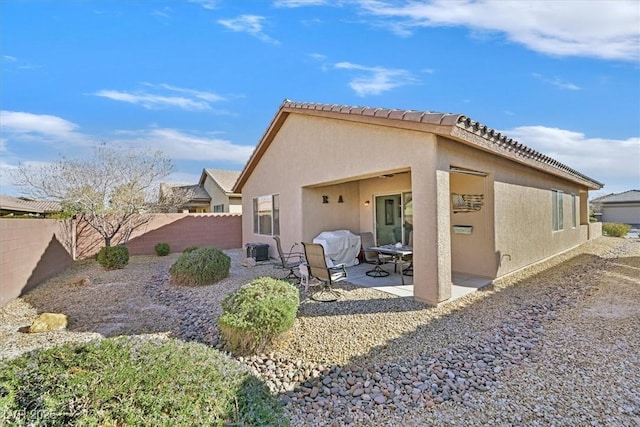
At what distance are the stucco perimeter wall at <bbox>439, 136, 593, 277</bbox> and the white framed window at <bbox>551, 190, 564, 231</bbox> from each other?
0.89ft

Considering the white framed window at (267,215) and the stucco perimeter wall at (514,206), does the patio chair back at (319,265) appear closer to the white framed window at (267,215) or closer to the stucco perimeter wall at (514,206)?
the stucco perimeter wall at (514,206)

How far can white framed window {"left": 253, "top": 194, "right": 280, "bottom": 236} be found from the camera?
1296cm

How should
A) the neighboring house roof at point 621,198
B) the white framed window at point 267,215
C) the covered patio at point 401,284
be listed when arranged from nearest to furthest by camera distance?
1. the covered patio at point 401,284
2. the white framed window at point 267,215
3. the neighboring house roof at point 621,198

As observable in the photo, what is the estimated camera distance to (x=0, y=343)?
507 centimetres

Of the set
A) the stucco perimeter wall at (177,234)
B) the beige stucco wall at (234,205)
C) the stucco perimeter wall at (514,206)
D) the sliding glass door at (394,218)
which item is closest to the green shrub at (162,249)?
the stucco perimeter wall at (177,234)

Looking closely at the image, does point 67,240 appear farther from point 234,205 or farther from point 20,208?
point 234,205

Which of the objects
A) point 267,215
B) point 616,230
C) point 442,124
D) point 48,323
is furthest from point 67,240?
point 616,230

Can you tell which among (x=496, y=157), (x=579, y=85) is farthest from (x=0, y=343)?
(x=579, y=85)

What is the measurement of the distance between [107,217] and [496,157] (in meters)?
14.9

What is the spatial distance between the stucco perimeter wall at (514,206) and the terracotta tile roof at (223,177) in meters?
19.0

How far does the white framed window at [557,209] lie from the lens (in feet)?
39.9

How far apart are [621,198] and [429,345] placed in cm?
4436

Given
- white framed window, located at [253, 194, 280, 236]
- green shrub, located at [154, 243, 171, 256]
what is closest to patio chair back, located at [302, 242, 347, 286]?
white framed window, located at [253, 194, 280, 236]

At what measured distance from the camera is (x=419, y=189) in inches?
255
